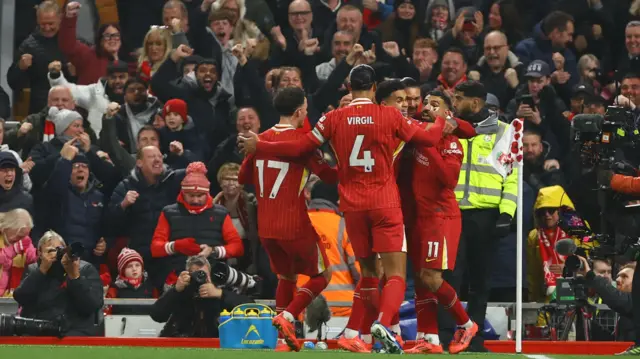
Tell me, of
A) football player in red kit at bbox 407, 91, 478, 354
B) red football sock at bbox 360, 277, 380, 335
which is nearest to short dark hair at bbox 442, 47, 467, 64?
football player in red kit at bbox 407, 91, 478, 354

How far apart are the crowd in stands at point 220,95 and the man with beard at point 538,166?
0.08 feet

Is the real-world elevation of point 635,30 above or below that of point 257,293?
above

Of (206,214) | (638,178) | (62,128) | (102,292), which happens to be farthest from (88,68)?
(638,178)

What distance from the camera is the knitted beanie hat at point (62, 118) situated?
57.3ft

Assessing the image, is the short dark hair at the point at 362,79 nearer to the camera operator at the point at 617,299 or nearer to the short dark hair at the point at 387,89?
the short dark hair at the point at 387,89

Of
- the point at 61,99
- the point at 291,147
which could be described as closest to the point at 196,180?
the point at 61,99

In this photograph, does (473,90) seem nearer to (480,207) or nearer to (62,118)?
(480,207)

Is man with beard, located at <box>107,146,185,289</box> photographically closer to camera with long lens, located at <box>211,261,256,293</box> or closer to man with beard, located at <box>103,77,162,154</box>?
man with beard, located at <box>103,77,162,154</box>

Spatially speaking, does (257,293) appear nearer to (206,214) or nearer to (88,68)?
(206,214)

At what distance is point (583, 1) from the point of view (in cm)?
2075

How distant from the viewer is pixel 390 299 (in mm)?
12289

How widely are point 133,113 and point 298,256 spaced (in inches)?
214

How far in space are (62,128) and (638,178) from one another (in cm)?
748

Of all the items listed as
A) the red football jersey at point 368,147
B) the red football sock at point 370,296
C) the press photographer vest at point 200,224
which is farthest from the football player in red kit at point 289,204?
the press photographer vest at point 200,224
